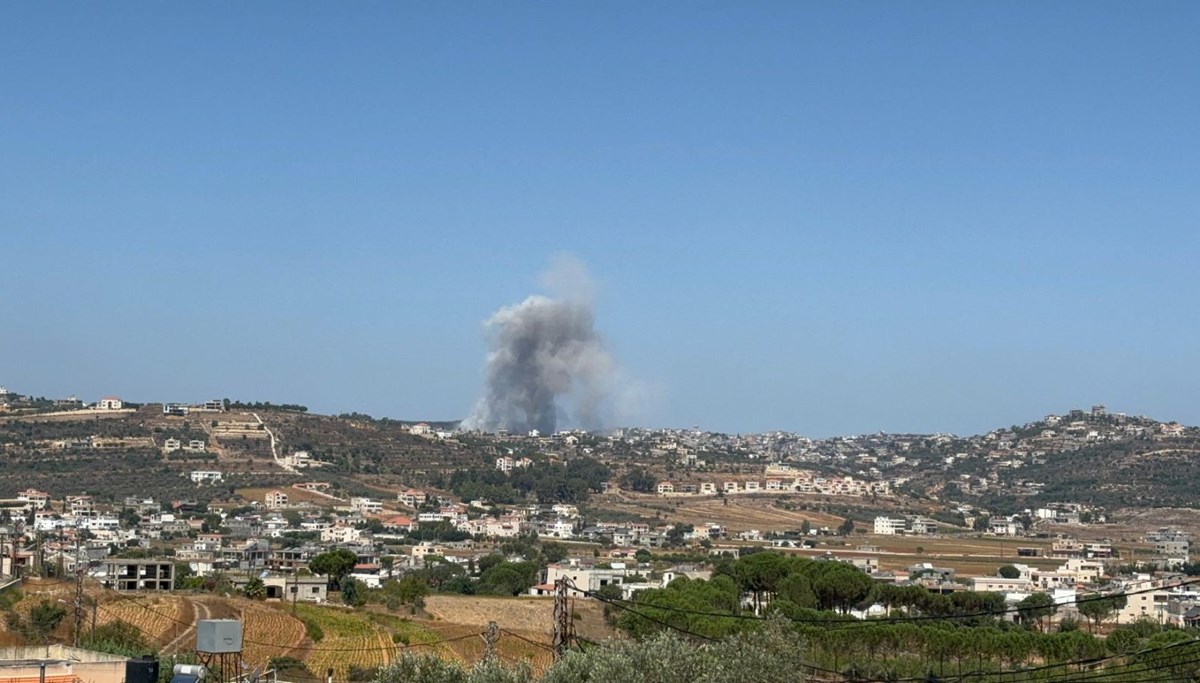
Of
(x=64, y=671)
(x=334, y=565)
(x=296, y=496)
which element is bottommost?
(x=334, y=565)

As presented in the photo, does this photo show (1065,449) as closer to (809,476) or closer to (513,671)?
(809,476)

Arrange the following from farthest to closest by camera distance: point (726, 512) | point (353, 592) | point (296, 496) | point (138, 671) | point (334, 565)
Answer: point (726, 512) < point (296, 496) < point (334, 565) < point (353, 592) < point (138, 671)

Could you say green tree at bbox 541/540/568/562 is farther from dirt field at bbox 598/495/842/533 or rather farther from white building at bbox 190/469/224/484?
white building at bbox 190/469/224/484

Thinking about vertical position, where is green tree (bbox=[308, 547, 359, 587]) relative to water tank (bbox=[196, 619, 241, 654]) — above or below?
below

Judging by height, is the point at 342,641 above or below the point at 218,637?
below

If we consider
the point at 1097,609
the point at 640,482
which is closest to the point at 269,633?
the point at 1097,609

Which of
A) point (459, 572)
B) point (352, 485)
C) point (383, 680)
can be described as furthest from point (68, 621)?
point (352, 485)

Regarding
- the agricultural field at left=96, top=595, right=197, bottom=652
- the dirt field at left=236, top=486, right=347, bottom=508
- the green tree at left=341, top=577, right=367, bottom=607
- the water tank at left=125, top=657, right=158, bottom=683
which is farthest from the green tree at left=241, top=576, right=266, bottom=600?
the dirt field at left=236, top=486, right=347, bottom=508

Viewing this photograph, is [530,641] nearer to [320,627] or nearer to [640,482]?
[320,627]
